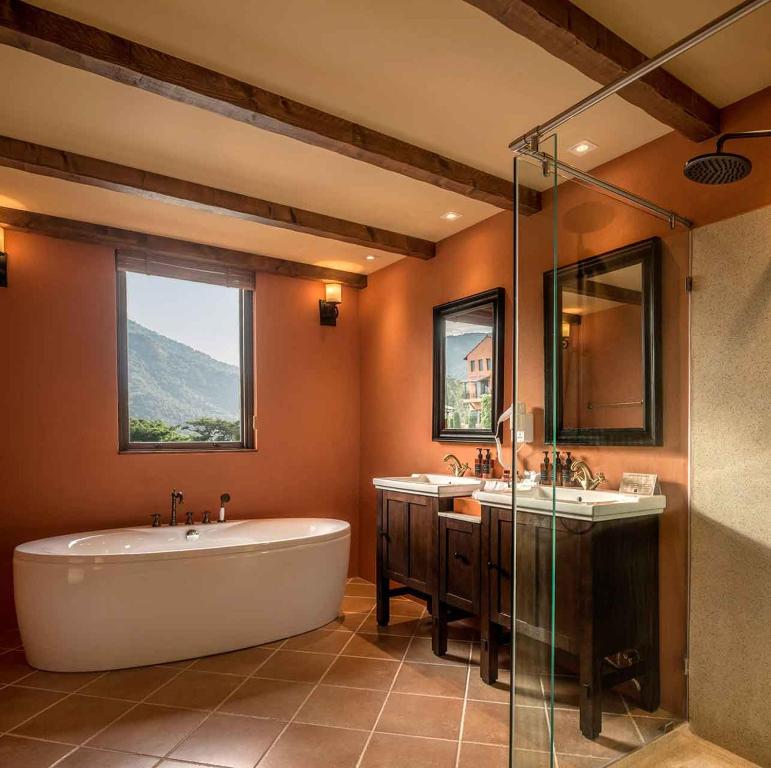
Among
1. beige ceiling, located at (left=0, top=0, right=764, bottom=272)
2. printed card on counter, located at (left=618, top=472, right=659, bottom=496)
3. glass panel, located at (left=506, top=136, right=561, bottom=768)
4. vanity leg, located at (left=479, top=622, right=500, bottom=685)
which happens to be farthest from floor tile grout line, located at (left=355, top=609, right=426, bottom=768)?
beige ceiling, located at (left=0, top=0, right=764, bottom=272)

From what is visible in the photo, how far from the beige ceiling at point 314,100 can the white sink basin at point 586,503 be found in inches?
38.8

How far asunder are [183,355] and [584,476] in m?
3.09

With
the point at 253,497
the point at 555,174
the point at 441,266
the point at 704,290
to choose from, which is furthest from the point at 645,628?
the point at 253,497

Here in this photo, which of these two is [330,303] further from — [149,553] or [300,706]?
[300,706]

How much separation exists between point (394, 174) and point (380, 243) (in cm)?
83

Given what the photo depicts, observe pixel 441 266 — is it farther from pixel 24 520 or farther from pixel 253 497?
pixel 24 520

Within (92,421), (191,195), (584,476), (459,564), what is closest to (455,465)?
(459,564)

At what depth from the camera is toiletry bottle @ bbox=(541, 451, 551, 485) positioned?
1747 mm

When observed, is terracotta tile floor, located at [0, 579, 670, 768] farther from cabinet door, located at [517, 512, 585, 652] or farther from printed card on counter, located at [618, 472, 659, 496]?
printed card on counter, located at [618, 472, 659, 496]

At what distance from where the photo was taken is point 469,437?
11.9ft

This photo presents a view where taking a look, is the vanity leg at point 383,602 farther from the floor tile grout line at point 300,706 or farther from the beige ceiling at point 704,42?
the beige ceiling at point 704,42

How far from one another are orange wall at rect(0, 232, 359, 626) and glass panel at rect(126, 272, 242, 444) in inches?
7.6

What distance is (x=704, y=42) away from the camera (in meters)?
1.95

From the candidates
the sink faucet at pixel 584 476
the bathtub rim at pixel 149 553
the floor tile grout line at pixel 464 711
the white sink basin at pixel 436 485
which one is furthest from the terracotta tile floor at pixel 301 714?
the white sink basin at pixel 436 485
